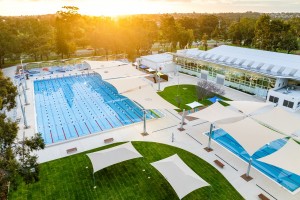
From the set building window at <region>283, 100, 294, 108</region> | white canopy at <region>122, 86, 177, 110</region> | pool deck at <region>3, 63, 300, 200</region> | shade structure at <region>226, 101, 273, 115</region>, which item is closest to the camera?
pool deck at <region>3, 63, 300, 200</region>

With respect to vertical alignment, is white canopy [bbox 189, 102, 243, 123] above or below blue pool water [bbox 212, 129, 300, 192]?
above

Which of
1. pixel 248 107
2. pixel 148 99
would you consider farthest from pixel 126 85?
pixel 248 107

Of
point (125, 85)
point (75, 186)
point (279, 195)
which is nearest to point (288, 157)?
point (279, 195)

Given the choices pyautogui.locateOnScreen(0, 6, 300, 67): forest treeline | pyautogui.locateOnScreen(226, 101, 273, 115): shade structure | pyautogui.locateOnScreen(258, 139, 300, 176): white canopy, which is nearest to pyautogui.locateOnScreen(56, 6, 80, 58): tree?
pyautogui.locateOnScreen(0, 6, 300, 67): forest treeline

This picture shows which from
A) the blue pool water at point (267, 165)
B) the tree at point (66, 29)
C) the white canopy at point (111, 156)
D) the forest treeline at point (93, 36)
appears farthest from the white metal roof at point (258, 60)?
the tree at point (66, 29)

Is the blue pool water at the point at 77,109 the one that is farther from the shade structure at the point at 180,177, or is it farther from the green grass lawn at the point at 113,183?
the shade structure at the point at 180,177

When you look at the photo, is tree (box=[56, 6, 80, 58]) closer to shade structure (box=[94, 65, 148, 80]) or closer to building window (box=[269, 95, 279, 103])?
shade structure (box=[94, 65, 148, 80])

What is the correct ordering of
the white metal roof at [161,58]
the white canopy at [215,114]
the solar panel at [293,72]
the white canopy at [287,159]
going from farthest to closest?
1. the white metal roof at [161,58]
2. the solar panel at [293,72]
3. the white canopy at [215,114]
4. the white canopy at [287,159]
